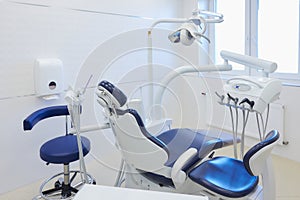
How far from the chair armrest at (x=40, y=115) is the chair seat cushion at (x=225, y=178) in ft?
3.95

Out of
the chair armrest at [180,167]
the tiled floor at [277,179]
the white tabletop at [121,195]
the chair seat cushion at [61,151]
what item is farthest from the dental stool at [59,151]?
the white tabletop at [121,195]

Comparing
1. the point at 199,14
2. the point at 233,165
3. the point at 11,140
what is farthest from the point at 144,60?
the point at 233,165

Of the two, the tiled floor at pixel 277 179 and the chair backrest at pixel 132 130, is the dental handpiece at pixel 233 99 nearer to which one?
the chair backrest at pixel 132 130

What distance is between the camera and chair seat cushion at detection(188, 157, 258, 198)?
1.49m

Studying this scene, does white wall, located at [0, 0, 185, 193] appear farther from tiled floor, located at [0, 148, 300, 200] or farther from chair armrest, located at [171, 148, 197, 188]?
chair armrest, located at [171, 148, 197, 188]

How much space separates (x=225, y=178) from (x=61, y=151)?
3.65 feet

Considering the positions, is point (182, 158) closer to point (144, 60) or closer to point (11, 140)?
point (11, 140)

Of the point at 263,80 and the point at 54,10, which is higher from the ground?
the point at 54,10

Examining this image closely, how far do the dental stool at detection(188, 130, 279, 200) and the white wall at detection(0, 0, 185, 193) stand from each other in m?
1.55

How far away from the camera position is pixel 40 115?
2.16m

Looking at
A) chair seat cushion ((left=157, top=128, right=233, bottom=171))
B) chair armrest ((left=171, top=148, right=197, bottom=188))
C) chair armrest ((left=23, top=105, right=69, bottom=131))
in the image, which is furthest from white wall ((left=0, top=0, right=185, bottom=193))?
chair armrest ((left=171, top=148, right=197, bottom=188))

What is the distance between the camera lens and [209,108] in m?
4.00

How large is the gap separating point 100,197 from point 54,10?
81.9 inches

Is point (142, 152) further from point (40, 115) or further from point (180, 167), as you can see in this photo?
point (40, 115)
